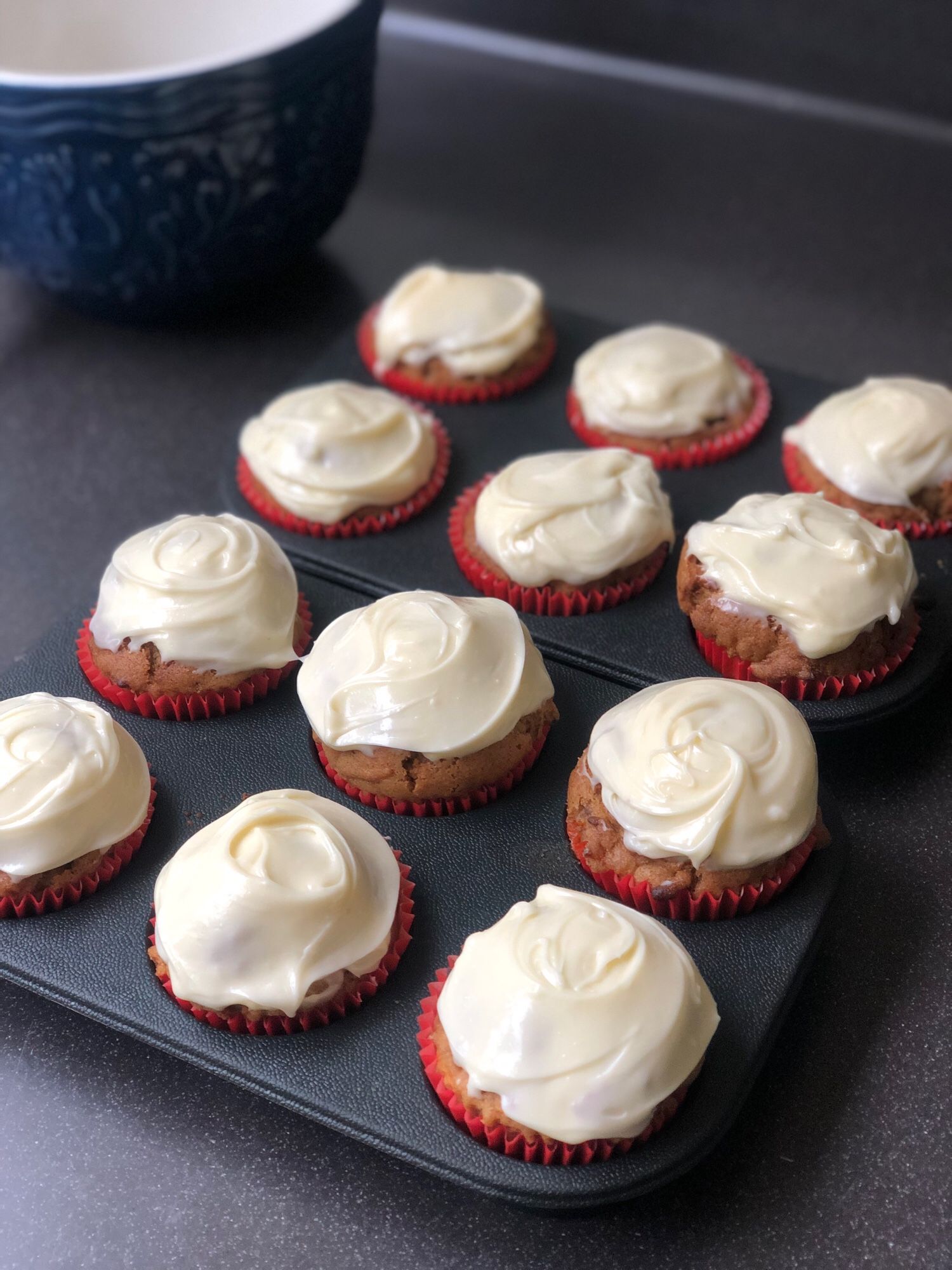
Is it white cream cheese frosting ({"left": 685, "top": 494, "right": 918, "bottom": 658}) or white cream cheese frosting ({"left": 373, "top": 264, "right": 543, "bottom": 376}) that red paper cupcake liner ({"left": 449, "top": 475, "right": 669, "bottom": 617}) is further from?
white cream cheese frosting ({"left": 373, "top": 264, "right": 543, "bottom": 376})

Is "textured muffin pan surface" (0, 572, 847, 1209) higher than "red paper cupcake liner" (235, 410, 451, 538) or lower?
lower

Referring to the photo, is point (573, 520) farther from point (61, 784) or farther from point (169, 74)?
point (169, 74)

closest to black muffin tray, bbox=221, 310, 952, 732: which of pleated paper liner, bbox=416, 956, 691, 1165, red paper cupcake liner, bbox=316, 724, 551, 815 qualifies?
red paper cupcake liner, bbox=316, 724, 551, 815

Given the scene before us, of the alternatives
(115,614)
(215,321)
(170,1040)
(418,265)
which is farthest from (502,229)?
(170,1040)

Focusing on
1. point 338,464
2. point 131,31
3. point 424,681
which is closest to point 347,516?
point 338,464

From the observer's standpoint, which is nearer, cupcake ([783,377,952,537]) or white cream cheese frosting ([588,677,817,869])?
white cream cheese frosting ([588,677,817,869])

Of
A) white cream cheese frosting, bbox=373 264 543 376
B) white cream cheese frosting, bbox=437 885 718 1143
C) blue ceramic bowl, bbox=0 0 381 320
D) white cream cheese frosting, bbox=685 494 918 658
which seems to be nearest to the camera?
white cream cheese frosting, bbox=437 885 718 1143

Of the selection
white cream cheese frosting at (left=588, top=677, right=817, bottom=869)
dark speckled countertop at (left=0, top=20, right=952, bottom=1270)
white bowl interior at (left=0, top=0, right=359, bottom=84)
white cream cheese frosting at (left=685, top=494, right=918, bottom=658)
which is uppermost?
white bowl interior at (left=0, top=0, right=359, bottom=84)
